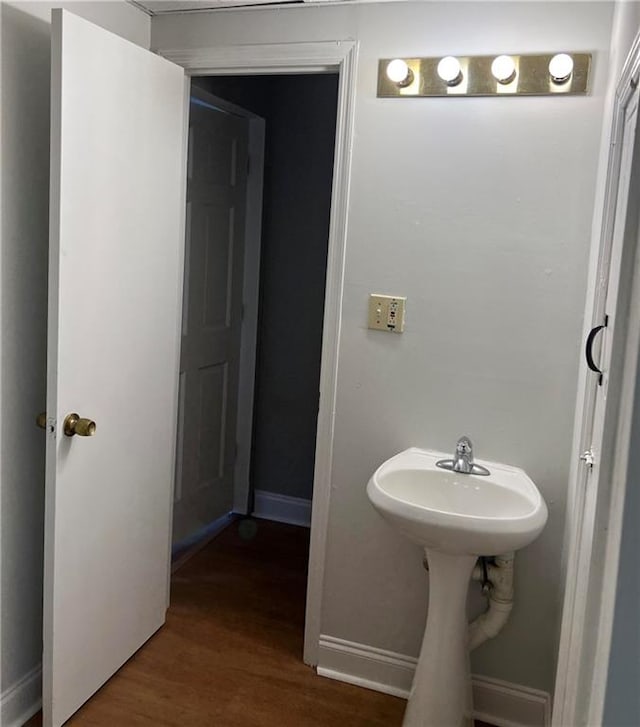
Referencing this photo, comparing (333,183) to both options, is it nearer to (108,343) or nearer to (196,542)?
(108,343)

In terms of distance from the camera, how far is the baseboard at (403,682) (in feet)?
7.09

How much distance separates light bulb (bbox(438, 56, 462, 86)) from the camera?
1967mm

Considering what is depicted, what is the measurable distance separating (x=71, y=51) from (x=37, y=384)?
89 cm

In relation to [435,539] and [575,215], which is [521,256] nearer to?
[575,215]

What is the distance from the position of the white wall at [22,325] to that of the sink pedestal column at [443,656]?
1142mm

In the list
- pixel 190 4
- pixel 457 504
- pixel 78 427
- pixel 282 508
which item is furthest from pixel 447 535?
pixel 282 508

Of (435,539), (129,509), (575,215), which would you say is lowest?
(129,509)

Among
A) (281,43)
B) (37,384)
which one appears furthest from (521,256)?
(37,384)

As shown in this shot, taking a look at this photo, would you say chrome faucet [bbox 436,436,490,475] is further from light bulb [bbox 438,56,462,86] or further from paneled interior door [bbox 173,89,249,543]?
paneled interior door [bbox 173,89,249,543]

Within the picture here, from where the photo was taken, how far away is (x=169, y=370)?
240 cm

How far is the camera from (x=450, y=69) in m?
1.97

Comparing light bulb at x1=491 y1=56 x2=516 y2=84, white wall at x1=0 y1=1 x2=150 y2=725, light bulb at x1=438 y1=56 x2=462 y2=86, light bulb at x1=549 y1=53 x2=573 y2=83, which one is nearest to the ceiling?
white wall at x1=0 y1=1 x2=150 y2=725

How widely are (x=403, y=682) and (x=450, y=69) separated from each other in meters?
1.92

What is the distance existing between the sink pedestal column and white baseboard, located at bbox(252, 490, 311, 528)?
165 cm
